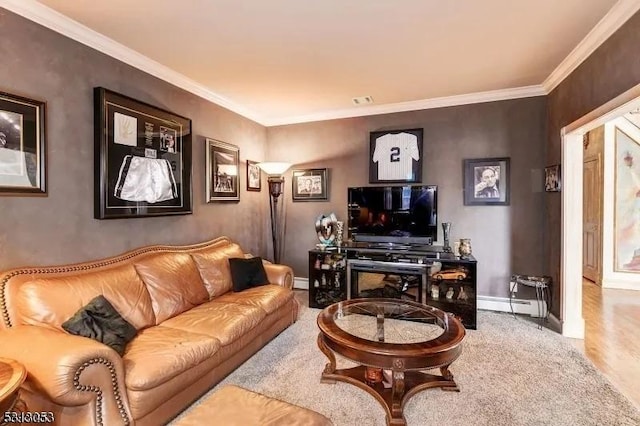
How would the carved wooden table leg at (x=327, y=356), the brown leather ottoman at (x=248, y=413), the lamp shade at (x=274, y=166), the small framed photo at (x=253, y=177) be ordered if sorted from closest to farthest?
the brown leather ottoman at (x=248, y=413)
the carved wooden table leg at (x=327, y=356)
the lamp shade at (x=274, y=166)
the small framed photo at (x=253, y=177)

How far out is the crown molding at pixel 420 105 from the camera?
381cm

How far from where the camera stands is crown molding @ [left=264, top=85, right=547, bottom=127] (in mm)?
3812

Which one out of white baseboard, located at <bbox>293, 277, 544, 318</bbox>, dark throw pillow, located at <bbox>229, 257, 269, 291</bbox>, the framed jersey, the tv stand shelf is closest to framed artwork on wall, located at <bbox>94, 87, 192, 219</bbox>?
dark throw pillow, located at <bbox>229, 257, 269, 291</bbox>

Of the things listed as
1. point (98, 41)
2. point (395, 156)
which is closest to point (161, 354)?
point (98, 41)

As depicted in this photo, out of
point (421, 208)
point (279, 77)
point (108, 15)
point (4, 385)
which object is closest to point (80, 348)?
point (4, 385)

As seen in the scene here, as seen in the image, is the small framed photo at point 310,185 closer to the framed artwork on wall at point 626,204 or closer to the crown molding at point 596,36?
the crown molding at point 596,36

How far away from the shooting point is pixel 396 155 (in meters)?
4.37

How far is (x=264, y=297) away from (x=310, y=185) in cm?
219

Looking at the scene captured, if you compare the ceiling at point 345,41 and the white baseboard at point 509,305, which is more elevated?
the ceiling at point 345,41

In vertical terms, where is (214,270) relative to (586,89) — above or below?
below

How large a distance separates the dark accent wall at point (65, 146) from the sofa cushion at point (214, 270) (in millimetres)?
364

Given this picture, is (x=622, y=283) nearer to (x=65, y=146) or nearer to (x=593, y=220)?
(x=593, y=220)

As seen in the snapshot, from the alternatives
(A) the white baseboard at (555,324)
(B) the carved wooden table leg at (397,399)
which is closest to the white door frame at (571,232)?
(A) the white baseboard at (555,324)

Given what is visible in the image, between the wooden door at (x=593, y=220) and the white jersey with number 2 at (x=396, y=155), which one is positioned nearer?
the white jersey with number 2 at (x=396, y=155)
